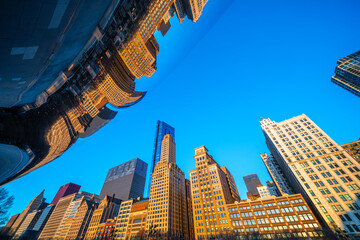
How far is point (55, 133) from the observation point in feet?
34.6

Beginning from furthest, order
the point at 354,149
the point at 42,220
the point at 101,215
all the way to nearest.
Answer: the point at 42,220
the point at 101,215
the point at 354,149

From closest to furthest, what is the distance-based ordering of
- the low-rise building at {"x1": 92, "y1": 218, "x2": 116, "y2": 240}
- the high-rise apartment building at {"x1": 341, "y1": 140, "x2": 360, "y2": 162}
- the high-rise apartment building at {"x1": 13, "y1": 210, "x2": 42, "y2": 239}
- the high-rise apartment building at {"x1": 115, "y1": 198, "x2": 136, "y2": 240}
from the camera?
the high-rise apartment building at {"x1": 341, "y1": 140, "x2": 360, "y2": 162} < the high-rise apartment building at {"x1": 115, "y1": 198, "x2": 136, "y2": 240} < the low-rise building at {"x1": 92, "y1": 218, "x2": 116, "y2": 240} < the high-rise apartment building at {"x1": 13, "y1": 210, "x2": 42, "y2": 239}

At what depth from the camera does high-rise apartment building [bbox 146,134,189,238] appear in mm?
71312

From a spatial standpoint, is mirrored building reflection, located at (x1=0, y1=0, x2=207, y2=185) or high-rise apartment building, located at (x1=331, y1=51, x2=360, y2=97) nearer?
mirrored building reflection, located at (x1=0, y1=0, x2=207, y2=185)

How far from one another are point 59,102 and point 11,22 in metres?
7.17

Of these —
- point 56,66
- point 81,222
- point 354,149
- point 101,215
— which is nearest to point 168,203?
point 101,215

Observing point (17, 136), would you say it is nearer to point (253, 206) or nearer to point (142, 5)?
point (142, 5)

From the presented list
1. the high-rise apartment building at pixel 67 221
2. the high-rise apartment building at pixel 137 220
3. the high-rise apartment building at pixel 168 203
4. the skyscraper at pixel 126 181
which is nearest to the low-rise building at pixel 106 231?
the high-rise apartment building at pixel 137 220

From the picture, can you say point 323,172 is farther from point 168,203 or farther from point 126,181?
point 126,181

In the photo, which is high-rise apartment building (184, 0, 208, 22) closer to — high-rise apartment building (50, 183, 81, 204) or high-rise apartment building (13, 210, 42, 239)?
high-rise apartment building (50, 183, 81, 204)

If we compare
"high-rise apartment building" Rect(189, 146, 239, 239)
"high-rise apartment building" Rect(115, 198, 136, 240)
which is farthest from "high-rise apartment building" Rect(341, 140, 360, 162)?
"high-rise apartment building" Rect(115, 198, 136, 240)

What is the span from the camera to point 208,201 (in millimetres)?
64188

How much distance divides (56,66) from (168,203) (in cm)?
8615

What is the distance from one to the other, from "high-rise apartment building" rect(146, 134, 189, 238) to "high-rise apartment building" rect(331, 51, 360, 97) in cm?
11813
